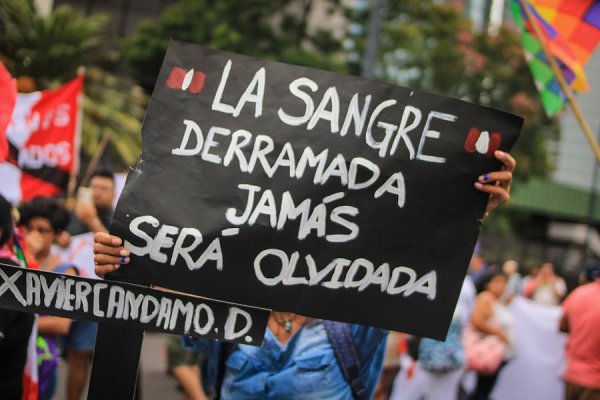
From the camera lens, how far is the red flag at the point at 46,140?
7.04 metres

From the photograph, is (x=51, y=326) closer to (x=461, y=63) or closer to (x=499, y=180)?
(x=499, y=180)

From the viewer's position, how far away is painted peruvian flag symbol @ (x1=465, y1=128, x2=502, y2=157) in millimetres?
2908

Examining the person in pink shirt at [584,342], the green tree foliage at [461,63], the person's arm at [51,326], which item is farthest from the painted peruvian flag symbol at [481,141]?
the green tree foliage at [461,63]

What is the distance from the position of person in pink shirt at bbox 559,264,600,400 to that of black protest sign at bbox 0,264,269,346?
12.2 feet

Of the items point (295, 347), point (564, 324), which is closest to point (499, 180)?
point (295, 347)

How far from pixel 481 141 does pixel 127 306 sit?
4.35ft

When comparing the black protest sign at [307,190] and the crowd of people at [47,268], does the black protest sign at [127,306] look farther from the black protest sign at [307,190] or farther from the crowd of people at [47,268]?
the crowd of people at [47,268]

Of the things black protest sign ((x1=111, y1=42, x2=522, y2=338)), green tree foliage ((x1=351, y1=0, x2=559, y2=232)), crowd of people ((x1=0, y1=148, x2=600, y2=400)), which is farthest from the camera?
green tree foliage ((x1=351, y1=0, x2=559, y2=232))

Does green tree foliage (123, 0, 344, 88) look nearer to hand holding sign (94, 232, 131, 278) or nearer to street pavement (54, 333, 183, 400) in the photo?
street pavement (54, 333, 183, 400)

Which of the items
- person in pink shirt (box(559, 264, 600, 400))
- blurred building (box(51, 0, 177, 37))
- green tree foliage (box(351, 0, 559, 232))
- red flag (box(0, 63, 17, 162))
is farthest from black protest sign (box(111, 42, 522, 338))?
blurred building (box(51, 0, 177, 37))

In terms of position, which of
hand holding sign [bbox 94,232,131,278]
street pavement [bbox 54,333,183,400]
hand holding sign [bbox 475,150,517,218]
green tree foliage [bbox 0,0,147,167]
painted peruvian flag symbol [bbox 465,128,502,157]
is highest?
green tree foliage [bbox 0,0,147,167]

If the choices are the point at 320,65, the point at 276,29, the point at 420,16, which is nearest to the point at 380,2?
the point at 320,65

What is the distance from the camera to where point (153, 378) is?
9555 millimetres

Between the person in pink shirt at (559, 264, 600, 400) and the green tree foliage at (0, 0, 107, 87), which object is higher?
the green tree foliage at (0, 0, 107, 87)
